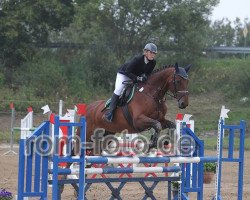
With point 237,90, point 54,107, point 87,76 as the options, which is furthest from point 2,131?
point 237,90

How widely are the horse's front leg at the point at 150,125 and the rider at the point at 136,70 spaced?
60cm

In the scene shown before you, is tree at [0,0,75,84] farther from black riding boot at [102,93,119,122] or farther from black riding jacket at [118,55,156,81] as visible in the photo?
black riding jacket at [118,55,156,81]

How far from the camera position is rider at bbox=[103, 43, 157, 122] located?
810cm

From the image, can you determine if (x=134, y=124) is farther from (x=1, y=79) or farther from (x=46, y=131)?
(x=1, y=79)

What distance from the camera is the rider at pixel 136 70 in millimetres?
8102

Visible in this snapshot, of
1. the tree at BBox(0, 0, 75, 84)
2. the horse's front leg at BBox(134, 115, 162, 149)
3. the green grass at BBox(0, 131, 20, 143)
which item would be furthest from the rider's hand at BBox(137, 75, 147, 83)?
the tree at BBox(0, 0, 75, 84)

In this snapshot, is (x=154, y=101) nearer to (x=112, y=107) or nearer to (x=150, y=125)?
(x=150, y=125)

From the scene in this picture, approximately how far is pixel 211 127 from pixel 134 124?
45.4ft

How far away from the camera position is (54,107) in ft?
75.0

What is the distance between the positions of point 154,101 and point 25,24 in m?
18.9

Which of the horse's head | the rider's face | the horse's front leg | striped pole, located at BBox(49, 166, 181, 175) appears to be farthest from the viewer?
the rider's face

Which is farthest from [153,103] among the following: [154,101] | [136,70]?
[136,70]

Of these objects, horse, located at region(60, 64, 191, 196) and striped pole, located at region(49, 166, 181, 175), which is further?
horse, located at region(60, 64, 191, 196)

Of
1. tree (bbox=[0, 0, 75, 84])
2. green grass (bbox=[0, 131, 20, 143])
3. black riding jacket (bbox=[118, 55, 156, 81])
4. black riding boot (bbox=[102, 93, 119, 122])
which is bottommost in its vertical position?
green grass (bbox=[0, 131, 20, 143])
